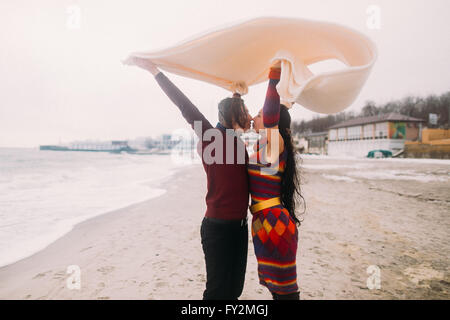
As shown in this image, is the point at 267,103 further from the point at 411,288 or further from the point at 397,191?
the point at 397,191

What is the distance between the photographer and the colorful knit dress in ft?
5.83

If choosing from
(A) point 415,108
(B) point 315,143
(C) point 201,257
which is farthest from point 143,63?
(A) point 415,108

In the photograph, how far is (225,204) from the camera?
182 cm

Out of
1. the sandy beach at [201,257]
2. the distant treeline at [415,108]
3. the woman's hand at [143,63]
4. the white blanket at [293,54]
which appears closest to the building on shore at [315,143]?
the distant treeline at [415,108]

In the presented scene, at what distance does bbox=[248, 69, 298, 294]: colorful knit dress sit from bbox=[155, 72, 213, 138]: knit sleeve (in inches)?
16.7

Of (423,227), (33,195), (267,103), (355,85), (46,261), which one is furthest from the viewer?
(33,195)

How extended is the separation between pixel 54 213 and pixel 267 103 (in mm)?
7831

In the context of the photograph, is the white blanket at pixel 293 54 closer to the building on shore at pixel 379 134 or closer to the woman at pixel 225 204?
the woman at pixel 225 204

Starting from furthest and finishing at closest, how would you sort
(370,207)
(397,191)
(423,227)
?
(397,191), (370,207), (423,227)

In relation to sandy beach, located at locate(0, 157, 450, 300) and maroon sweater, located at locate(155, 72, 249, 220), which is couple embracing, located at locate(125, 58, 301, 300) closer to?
maroon sweater, located at locate(155, 72, 249, 220)

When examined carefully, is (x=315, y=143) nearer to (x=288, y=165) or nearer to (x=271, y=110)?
(x=288, y=165)

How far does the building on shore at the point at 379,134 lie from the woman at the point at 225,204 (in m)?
44.3
